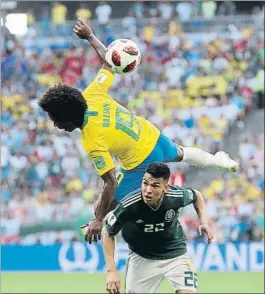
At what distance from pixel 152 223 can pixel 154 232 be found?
0.12 m

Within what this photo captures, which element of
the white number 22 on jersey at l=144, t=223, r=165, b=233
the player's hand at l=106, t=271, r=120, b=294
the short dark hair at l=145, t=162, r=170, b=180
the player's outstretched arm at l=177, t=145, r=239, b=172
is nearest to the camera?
the player's hand at l=106, t=271, r=120, b=294

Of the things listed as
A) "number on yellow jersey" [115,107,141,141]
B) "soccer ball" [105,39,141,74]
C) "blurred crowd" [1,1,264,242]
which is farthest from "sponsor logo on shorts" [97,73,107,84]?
"blurred crowd" [1,1,264,242]

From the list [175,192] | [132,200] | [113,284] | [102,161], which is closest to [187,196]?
[175,192]

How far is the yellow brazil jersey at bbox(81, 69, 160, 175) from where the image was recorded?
7355mm

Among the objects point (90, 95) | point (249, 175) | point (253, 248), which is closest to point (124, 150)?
point (90, 95)

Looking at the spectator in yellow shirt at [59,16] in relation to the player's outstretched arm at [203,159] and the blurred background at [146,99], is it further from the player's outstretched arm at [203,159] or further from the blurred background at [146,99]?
the player's outstretched arm at [203,159]

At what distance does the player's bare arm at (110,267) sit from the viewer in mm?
7047

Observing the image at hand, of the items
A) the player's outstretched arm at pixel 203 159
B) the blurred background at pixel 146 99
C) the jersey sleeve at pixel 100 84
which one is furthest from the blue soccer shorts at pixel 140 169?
the blurred background at pixel 146 99

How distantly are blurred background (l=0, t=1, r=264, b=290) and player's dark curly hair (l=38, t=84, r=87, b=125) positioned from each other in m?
9.08

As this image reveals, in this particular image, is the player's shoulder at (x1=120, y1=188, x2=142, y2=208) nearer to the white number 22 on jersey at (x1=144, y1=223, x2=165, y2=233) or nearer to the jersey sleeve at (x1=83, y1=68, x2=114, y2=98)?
the white number 22 on jersey at (x1=144, y1=223, x2=165, y2=233)

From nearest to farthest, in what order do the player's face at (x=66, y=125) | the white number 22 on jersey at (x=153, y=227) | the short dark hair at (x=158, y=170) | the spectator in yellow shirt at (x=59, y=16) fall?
the short dark hair at (x=158, y=170), the player's face at (x=66, y=125), the white number 22 on jersey at (x=153, y=227), the spectator in yellow shirt at (x=59, y=16)

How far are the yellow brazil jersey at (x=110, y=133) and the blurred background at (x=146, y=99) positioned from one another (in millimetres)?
8645

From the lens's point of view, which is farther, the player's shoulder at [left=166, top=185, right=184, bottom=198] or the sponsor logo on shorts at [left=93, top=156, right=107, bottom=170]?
the player's shoulder at [left=166, top=185, right=184, bottom=198]

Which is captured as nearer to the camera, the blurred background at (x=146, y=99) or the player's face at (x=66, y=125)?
the player's face at (x=66, y=125)
